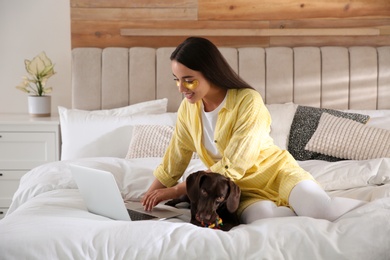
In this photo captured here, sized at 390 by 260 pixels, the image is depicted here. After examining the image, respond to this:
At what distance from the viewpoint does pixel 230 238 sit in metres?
1.88

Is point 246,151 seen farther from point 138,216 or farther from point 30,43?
point 30,43

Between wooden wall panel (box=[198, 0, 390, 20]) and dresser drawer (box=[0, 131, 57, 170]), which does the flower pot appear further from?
wooden wall panel (box=[198, 0, 390, 20])

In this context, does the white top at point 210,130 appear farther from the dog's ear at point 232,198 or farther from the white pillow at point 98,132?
the white pillow at point 98,132

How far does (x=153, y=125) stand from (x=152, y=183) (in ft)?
3.08

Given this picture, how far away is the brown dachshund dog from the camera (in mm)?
2051

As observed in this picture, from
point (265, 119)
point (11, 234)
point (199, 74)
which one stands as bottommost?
point (11, 234)

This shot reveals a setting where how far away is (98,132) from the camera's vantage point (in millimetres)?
3723

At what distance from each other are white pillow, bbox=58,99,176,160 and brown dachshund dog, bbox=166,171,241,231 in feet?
5.25

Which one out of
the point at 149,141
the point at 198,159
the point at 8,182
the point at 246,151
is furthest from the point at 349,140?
the point at 8,182

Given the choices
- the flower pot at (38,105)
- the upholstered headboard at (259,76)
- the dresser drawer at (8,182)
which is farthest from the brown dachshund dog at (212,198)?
the flower pot at (38,105)

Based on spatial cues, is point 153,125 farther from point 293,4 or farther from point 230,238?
point 230,238

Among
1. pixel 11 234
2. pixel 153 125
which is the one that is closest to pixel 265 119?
pixel 11 234

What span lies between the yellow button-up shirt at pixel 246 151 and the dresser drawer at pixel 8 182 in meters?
1.68

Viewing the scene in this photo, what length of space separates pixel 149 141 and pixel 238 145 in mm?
1202
